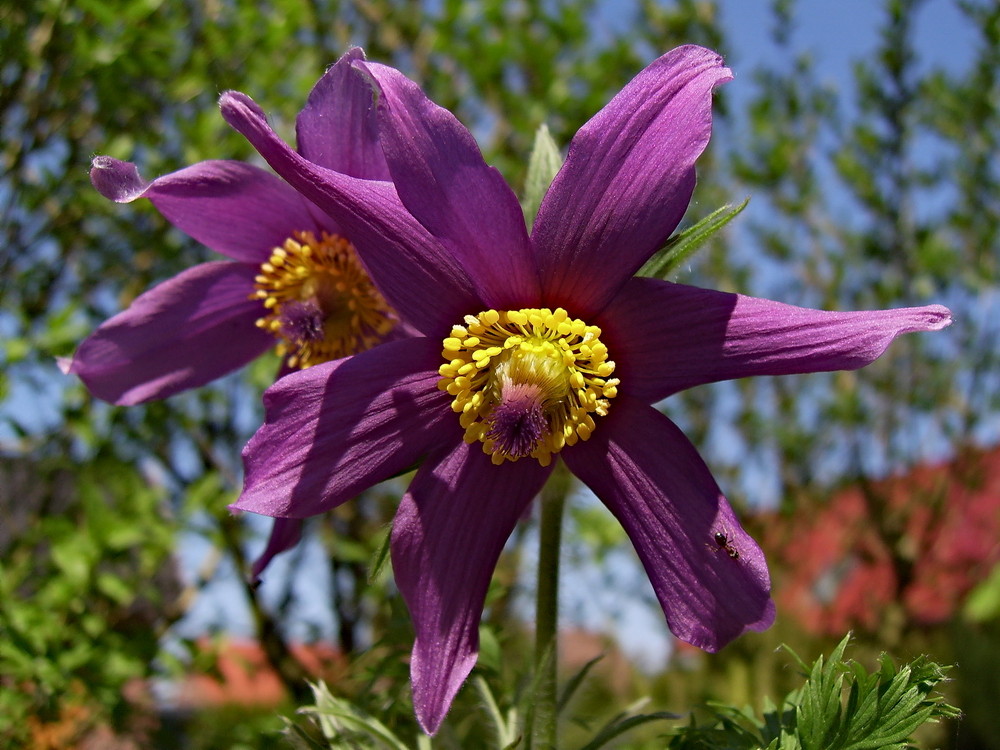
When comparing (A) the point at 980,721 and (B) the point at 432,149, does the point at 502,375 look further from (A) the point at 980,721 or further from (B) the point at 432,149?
(A) the point at 980,721

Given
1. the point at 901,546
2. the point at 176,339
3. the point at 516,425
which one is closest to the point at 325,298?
the point at 176,339

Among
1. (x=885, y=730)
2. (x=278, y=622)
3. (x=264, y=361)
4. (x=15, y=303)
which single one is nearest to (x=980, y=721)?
(x=278, y=622)

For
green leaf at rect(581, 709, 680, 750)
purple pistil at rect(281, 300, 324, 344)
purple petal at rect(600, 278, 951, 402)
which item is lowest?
green leaf at rect(581, 709, 680, 750)

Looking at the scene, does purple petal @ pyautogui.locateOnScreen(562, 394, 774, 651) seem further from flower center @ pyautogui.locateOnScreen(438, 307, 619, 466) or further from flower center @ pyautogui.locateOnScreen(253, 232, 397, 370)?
flower center @ pyautogui.locateOnScreen(253, 232, 397, 370)

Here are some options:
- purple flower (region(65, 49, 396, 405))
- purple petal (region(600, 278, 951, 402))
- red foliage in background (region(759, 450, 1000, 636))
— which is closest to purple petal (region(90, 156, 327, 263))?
purple flower (region(65, 49, 396, 405))

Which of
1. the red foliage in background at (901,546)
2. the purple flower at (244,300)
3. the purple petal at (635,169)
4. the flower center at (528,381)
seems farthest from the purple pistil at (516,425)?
the red foliage in background at (901,546)
